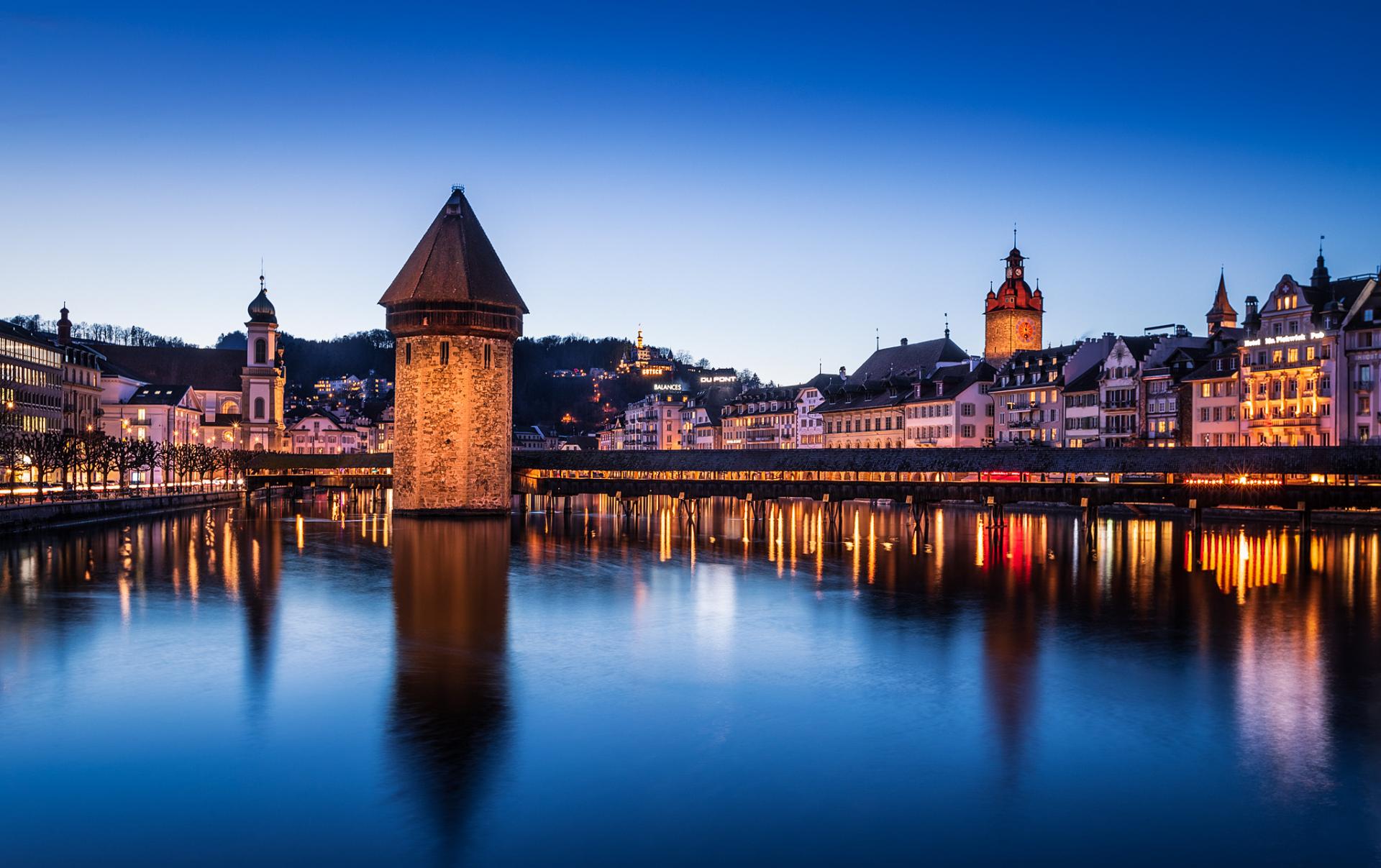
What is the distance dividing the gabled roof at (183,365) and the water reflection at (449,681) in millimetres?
74995

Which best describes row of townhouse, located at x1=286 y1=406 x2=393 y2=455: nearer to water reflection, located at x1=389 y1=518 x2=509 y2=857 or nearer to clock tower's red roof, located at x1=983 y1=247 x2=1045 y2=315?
clock tower's red roof, located at x1=983 y1=247 x2=1045 y2=315

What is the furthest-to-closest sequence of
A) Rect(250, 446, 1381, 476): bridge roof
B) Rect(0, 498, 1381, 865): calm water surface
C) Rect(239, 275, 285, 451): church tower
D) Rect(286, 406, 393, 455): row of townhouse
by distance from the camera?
Rect(286, 406, 393, 455): row of townhouse → Rect(239, 275, 285, 451): church tower → Rect(250, 446, 1381, 476): bridge roof → Rect(0, 498, 1381, 865): calm water surface

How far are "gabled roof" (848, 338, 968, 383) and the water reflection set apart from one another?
54.6m

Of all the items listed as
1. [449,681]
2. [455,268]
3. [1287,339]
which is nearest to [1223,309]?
[1287,339]

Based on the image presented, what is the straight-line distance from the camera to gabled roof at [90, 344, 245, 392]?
100 meters

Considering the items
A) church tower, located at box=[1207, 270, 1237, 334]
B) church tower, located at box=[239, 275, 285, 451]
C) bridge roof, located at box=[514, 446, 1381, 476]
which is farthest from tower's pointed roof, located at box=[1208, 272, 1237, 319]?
church tower, located at box=[239, 275, 285, 451]

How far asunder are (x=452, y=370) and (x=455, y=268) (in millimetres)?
4100

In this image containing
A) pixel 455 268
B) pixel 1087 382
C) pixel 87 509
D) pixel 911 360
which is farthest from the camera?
pixel 911 360

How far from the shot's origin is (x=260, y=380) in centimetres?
9925

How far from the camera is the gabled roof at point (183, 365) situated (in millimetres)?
100250

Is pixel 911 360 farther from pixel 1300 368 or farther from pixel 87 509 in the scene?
pixel 87 509

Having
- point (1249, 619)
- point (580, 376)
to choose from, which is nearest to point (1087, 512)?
point (1249, 619)

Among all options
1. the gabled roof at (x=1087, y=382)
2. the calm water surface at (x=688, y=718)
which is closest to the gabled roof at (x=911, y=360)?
the gabled roof at (x=1087, y=382)

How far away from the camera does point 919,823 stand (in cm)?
1088
